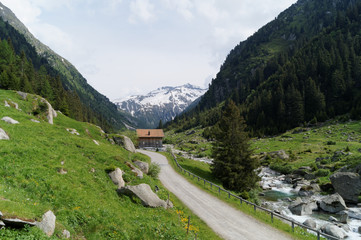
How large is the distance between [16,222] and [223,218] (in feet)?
63.6

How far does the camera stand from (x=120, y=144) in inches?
1993

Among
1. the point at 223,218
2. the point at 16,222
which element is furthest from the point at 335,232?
the point at 16,222

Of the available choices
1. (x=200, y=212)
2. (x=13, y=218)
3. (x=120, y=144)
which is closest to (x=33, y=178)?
(x=13, y=218)

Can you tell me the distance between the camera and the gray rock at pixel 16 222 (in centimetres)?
786

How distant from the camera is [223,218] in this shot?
72.3ft

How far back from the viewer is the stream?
25158 mm

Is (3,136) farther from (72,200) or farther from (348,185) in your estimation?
(348,185)

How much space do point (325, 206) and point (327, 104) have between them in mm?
106382

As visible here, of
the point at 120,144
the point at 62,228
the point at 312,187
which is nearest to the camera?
the point at 62,228

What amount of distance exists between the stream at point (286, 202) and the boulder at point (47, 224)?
2859cm

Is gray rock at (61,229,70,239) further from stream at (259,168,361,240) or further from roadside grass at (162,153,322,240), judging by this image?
stream at (259,168,361,240)

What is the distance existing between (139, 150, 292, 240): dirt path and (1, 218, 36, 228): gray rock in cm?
1542

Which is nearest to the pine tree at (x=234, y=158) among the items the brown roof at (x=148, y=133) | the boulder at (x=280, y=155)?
the boulder at (x=280, y=155)

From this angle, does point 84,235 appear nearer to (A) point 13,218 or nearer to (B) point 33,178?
(A) point 13,218
